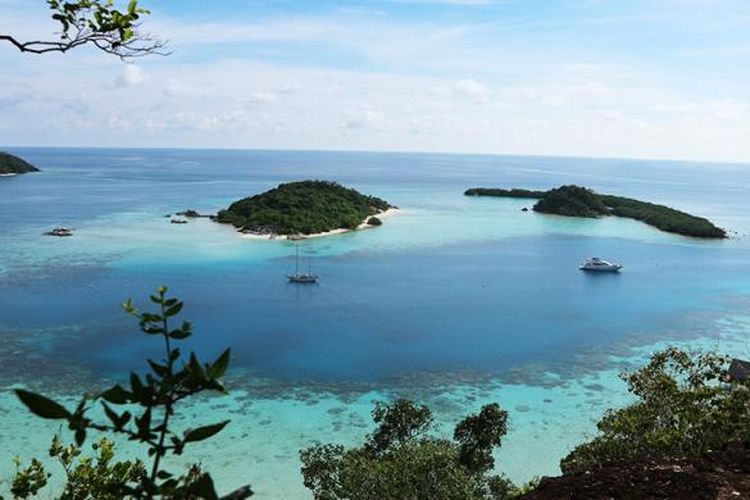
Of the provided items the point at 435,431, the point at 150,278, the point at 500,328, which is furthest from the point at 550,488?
the point at 150,278

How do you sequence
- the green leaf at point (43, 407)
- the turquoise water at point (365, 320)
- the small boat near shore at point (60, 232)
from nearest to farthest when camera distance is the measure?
the green leaf at point (43, 407) → the turquoise water at point (365, 320) → the small boat near shore at point (60, 232)

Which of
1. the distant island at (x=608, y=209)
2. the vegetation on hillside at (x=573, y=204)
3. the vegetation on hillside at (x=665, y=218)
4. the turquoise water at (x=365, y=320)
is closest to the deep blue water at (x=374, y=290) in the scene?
the turquoise water at (x=365, y=320)

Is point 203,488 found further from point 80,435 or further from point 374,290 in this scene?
point 374,290

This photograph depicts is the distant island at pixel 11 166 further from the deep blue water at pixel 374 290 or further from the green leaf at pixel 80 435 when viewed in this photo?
the green leaf at pixel 80 435

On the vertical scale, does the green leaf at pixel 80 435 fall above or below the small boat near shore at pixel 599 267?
above

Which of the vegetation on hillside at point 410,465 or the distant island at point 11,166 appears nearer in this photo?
the vegetation on hillside at point 410,465
